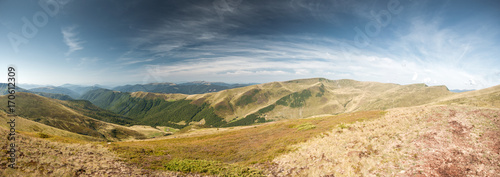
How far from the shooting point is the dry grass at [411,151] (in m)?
13.9

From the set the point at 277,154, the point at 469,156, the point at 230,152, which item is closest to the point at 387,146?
the point at 469,156

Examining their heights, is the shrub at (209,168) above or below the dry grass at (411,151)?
below

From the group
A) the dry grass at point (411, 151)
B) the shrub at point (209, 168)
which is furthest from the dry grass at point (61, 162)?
the dry grass at point (411, 151)

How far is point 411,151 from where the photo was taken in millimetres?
16672

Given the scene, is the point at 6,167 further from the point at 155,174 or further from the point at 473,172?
the point at 473,172

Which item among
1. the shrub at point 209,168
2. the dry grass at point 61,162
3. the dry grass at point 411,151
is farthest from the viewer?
the shrub at point 209,168

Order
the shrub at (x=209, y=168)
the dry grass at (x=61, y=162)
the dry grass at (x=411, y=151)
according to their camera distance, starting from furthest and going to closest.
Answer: the shrub at (x=209, y=168), the dry grass at (x=61, y=162), the dry grass at (x=411, y=151)

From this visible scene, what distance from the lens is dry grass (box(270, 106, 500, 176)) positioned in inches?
546

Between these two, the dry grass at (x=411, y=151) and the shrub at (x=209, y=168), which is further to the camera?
the shrub at (x=209, y=168)

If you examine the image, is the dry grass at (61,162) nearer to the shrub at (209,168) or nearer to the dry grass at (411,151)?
the shrub at (209,168)

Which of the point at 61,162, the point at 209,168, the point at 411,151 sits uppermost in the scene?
the point at 411,151

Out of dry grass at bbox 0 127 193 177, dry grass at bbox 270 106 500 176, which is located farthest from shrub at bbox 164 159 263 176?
dry grass at bbox 270 106 500 176

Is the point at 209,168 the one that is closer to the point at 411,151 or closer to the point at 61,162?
the point at 61,162

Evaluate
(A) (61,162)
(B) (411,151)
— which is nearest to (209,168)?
(A) (61,162)
